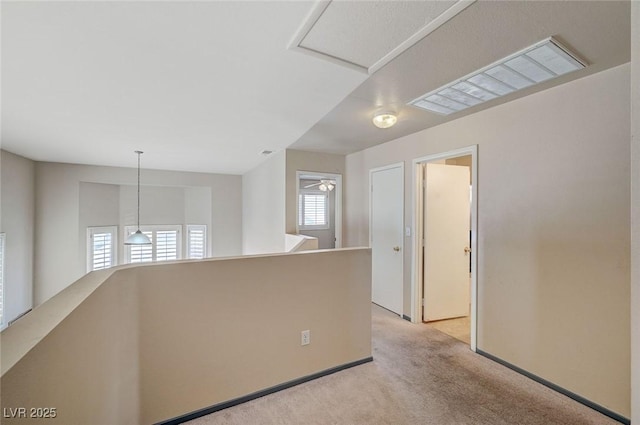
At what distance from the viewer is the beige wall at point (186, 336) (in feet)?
3.23

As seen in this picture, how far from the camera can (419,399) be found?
7.04 feet

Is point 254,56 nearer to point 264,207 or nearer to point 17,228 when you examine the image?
point 264,207

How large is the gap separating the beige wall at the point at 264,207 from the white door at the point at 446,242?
84.9 inches

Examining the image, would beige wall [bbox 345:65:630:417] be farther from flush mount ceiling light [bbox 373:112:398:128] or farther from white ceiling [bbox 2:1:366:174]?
white ceiling [bbox 2:1:366:174]

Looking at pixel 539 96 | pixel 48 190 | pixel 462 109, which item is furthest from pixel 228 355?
pixel 48 190

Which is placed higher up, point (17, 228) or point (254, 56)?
point (254, 56)

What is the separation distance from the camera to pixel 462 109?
Result: 274 cm

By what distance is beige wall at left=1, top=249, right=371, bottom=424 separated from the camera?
0.98 meters

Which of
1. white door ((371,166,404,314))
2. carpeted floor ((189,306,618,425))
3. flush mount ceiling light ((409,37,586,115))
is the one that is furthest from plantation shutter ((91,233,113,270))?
flush mount ceiling light ((409,37,586,115))

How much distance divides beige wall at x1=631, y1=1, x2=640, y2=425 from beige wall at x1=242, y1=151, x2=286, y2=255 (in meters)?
3.78

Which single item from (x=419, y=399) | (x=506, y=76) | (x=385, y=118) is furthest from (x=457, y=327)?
(x=506, y=76)

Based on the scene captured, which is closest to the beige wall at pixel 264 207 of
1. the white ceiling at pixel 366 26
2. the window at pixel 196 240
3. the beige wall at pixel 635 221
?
the window at pixel 196 240

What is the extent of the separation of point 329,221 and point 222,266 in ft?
19.1

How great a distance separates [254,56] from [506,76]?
1891mm
